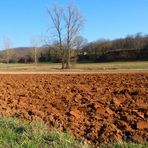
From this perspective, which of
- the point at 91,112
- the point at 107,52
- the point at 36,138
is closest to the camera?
the point at 36,138

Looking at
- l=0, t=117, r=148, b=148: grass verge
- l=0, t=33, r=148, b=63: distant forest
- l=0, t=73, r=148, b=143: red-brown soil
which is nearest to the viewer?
l=0, t=117, r=148, b=148: grass verge

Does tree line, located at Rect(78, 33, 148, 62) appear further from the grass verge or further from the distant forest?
the grass verge

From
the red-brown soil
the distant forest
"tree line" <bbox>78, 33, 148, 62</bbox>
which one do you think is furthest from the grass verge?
"tree line" <bbox>78, 33, 148, 62</bbox>

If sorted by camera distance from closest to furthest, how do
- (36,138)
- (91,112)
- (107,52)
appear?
(36,138) → (91,112) → (107,52)

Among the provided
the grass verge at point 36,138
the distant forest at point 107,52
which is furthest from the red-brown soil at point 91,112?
the distant forest at point 107,52

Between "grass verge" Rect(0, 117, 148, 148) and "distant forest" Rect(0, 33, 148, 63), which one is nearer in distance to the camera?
"grass verge" Rect(0, 117, 148, 148)

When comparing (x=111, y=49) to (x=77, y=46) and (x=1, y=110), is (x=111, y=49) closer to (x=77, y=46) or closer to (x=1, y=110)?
(x=77, y=46)

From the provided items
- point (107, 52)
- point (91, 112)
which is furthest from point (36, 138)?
point (107, 52)

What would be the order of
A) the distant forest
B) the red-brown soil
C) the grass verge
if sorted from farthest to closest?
1. the distant forest
2. the red-brown soil
3. the grass verge

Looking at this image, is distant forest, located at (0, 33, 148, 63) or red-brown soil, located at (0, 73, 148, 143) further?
distant forest, located at (0, 33, 148, 63)

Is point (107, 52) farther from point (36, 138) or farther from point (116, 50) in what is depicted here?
point (36, 138)

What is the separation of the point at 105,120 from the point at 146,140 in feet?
5.48

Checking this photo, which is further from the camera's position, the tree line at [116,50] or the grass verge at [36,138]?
the tree line at [116,50]

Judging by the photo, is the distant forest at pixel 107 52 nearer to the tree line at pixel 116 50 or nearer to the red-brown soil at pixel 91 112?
the tree line at pixel 116 50
